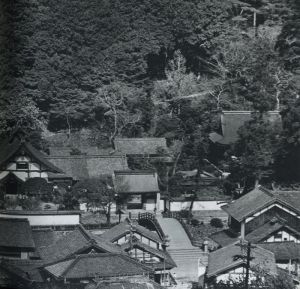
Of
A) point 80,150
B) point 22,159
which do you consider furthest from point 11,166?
point 80,150

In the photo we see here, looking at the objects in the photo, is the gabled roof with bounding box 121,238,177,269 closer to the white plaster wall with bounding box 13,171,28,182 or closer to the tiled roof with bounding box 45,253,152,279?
the tiled roof with bounding box 45,253,152,279

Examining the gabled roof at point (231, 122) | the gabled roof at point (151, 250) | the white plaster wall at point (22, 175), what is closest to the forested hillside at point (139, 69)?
the gabled roof at point (231, 122)

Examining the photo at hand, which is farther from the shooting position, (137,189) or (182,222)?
(137,189)

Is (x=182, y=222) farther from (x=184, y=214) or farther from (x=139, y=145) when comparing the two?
(x=139, y=145)

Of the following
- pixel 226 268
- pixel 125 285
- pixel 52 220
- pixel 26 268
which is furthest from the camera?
pixel 52 220

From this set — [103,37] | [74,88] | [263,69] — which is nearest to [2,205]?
[74,88]

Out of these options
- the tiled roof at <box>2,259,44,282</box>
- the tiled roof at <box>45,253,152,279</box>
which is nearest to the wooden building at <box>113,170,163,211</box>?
the tiled roof at <box>2,259,44,282</box>
